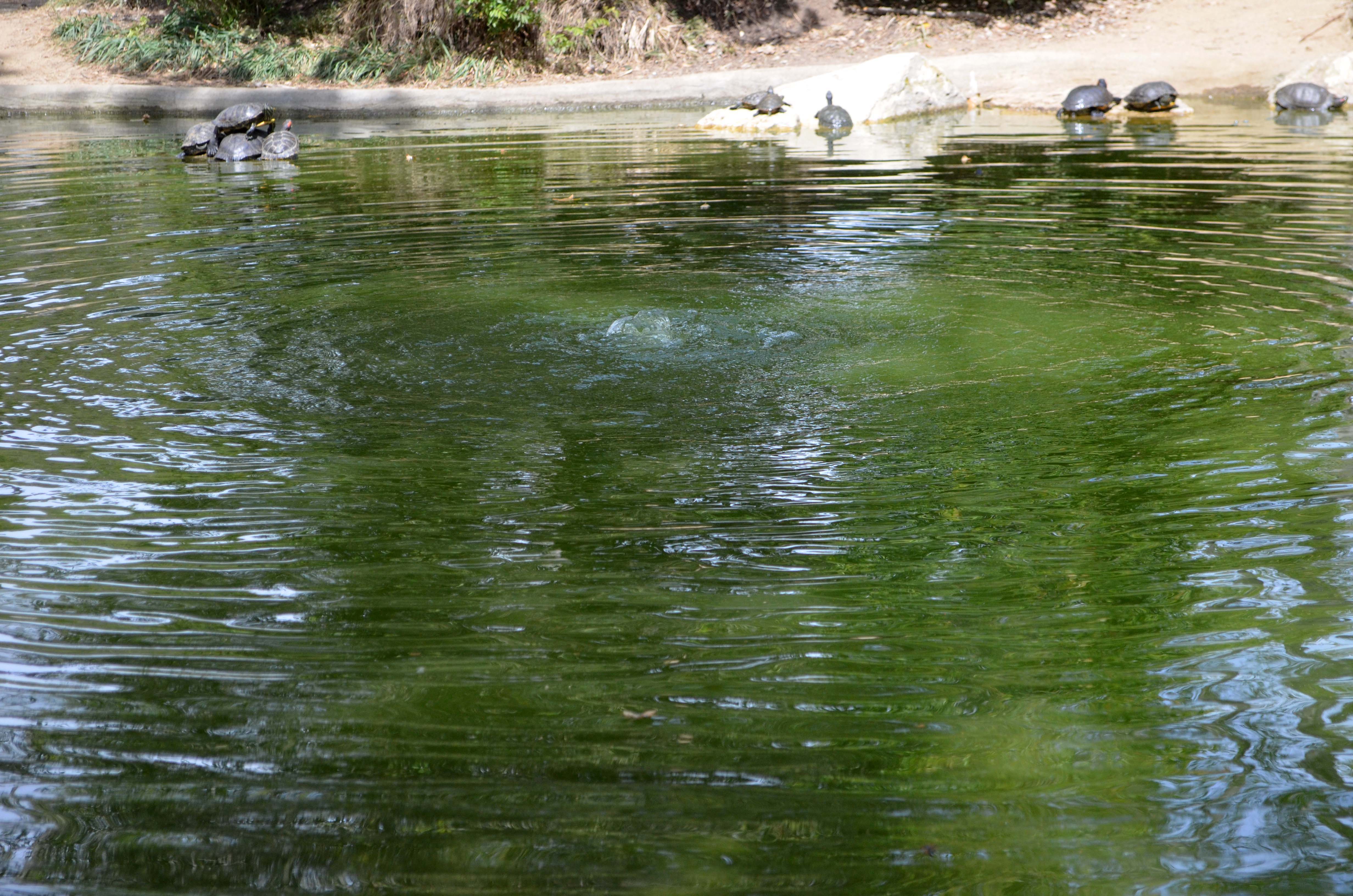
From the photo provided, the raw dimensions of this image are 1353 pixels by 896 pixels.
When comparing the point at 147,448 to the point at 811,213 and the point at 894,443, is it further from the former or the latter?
the point at 811,213

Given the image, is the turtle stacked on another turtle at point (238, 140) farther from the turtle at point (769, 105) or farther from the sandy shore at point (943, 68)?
the turtle at point (769, 105)

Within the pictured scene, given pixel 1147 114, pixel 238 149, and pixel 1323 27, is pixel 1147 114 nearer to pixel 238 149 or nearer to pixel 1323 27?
pixel 1323 27

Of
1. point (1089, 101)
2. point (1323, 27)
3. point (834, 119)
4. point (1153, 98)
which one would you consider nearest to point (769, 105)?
point (834, 119)

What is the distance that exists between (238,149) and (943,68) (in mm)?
11466

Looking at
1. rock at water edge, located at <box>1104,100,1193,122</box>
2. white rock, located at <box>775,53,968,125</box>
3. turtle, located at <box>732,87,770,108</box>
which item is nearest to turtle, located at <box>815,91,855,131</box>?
white rock, located at <box>775,53,968,125</box>

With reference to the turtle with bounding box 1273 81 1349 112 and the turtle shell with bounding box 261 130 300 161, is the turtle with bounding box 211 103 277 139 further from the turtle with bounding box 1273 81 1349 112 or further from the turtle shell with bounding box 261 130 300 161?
the turtle with bounding box 1273 81 1349 112

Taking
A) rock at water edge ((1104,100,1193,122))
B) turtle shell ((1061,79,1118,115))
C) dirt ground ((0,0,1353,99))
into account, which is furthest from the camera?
dirt ground ((0,0,1353,99))

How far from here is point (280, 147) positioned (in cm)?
1462

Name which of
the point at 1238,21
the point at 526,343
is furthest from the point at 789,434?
the point at 1238,21

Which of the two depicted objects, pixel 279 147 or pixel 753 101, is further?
pixel 753 101

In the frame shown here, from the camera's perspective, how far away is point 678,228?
9023mm

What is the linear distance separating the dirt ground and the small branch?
3cm

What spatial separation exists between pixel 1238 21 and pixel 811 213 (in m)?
15.5

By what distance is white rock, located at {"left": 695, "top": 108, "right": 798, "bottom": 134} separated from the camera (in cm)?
1662
